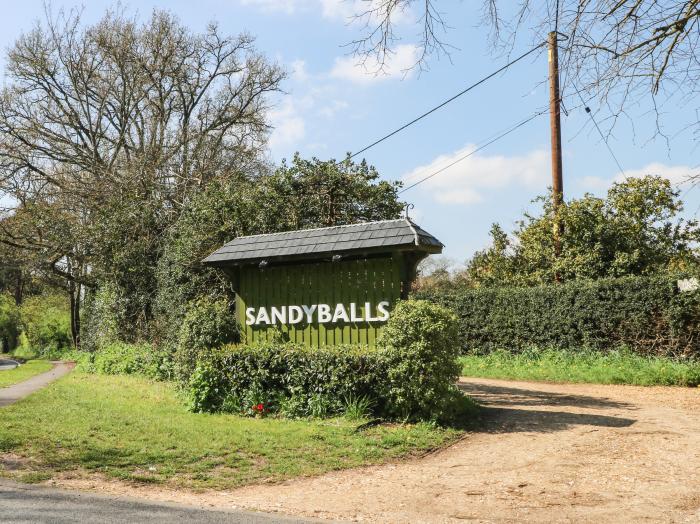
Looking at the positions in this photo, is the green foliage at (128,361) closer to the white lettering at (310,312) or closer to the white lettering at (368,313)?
the white lettering at (310,312)

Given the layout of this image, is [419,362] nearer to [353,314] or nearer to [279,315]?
[353,314]

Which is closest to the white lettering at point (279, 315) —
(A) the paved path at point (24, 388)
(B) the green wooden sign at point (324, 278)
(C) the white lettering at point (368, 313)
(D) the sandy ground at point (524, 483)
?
(B) the green wooden sign at point (324, 278)

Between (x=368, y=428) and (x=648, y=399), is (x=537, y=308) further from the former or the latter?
(x=368, y=428)

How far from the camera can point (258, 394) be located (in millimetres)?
10844

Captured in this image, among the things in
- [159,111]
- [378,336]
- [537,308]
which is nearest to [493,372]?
[537,308]

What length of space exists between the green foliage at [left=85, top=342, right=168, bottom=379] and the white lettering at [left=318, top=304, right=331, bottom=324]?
650 centimetres

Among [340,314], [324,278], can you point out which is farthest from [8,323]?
[340,314]

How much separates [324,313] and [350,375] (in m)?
1.89

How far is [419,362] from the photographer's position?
9.44 m

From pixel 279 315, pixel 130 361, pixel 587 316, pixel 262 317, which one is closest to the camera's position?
pixel 279 315

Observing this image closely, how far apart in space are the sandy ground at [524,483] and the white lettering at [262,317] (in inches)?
187

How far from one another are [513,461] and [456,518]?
2.28m

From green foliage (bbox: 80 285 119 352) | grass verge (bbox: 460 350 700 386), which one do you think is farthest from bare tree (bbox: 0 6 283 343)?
grass verge (bbox: 460 350 700 386)

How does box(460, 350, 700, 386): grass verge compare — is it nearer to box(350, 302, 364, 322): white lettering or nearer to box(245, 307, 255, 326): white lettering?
box(350, 302, 364, 322): white lettering
